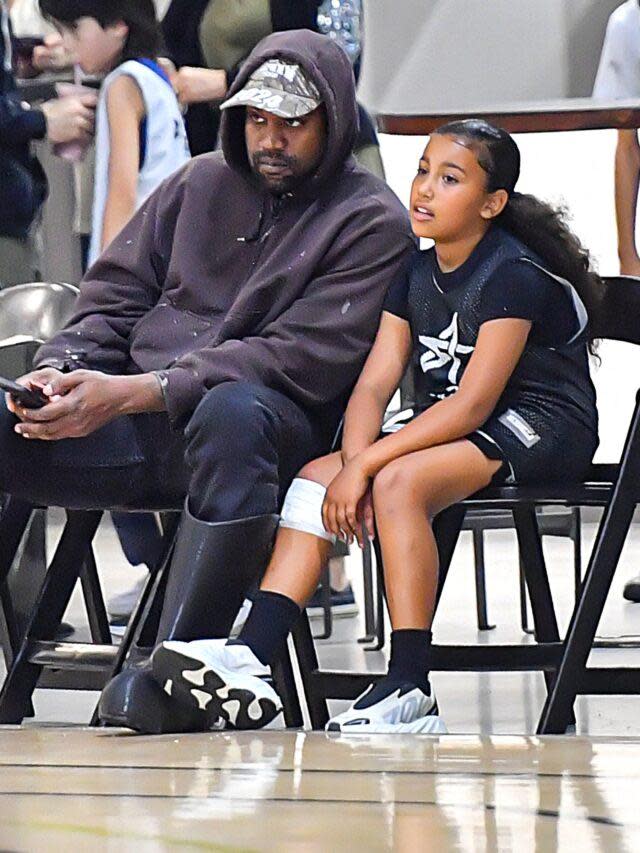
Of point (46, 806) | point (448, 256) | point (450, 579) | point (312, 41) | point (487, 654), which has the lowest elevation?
point (450, 579)

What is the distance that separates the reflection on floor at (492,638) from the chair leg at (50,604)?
214 millimetres

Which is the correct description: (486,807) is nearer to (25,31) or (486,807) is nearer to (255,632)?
(255,632)

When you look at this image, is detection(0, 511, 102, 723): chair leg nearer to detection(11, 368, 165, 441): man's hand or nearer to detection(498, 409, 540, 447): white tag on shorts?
detection(11, 368, 165, 441): man's hand

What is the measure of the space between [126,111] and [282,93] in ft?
3.51

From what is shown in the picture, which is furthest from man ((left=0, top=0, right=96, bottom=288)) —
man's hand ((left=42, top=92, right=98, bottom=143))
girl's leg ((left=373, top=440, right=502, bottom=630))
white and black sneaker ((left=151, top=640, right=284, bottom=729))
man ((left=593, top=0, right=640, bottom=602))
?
white and black sneaker ((left=151, top=640, right=284, bottom=729))

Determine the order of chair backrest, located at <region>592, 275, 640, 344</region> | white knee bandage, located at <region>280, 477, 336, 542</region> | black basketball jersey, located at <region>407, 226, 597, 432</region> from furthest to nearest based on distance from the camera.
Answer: chair backrest, located at <region>592, 275, 640, 344</region>
black basketball jersey, located at <region>407, 226, 597, 432</region>
white knee bandage, located at <region>280, 477, 336, 542</region>

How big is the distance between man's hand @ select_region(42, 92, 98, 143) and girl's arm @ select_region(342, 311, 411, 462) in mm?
1396

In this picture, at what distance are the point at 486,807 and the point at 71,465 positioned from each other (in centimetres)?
106

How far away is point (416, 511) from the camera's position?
2506mm

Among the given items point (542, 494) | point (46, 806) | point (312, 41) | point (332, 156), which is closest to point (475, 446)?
point (542, 494)

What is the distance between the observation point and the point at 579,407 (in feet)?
8.77

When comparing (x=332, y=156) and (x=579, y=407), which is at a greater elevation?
(x=332, y=156)

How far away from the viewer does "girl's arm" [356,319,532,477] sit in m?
2.58

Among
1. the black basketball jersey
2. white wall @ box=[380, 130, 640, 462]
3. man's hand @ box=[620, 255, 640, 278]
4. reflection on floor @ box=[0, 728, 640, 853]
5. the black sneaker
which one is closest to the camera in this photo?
reflection on floor @ box=[0, 728, 640, 853]
